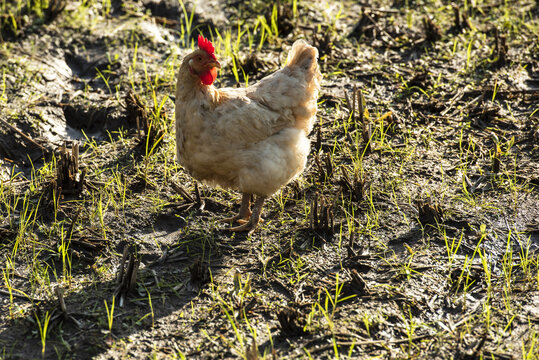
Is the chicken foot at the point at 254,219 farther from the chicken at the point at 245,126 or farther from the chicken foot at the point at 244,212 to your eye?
the chicken foot at the point at 244,212

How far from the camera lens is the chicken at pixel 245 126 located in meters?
4.31

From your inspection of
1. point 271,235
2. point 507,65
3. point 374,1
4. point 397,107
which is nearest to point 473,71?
point 507,65

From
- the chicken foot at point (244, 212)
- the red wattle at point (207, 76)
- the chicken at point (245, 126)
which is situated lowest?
the chicken foot at point (244, 212)

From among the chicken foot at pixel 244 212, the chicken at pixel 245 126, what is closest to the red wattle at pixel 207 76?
the chicken at pixel 245 126

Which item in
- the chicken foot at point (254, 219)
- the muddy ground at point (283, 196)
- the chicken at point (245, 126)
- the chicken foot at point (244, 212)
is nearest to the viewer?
the muddy ground at point (283, 196)

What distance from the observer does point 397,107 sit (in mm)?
6141

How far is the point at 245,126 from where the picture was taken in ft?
14.4

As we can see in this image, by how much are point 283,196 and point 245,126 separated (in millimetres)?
930

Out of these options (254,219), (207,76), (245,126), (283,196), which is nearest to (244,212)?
(254,219)

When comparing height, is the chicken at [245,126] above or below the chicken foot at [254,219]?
above

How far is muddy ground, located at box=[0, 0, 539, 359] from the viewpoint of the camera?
373 cm

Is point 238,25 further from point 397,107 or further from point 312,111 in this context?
point 312,111

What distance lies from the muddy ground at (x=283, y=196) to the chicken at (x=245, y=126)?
44 centimetres

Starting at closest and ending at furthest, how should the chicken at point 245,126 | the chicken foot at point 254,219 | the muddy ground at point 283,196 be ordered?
the muddy ground at point 283,196, the chicken at point 245,126, the chicken foot at point 254,219
